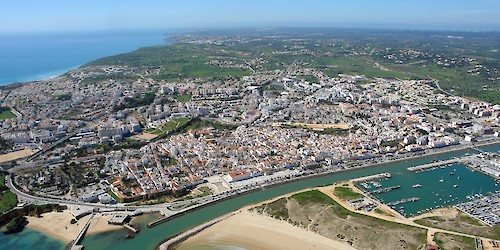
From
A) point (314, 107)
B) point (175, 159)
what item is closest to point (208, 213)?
point (175, 159)

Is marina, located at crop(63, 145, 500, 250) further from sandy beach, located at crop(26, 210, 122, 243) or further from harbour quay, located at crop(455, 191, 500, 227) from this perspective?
harbour quay, located at crop(455, 191, 500, 227)

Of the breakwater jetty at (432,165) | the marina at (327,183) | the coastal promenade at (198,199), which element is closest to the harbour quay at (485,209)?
the marina at (327,183)

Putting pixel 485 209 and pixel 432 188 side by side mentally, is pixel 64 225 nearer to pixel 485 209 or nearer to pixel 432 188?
pixel 432 188

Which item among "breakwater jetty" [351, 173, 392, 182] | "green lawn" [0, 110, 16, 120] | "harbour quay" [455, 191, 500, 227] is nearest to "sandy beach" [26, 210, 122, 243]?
"breakwater jetty" [351, 173, 392, 182]

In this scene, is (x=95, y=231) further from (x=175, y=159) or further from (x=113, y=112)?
(x=113, y=112)

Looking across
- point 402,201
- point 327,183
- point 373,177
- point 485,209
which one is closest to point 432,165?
point 373,177

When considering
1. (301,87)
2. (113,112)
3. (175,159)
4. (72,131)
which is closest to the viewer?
(175,159)

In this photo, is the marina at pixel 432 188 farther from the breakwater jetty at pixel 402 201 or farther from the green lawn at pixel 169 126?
the green lawn at pixel 169 126
